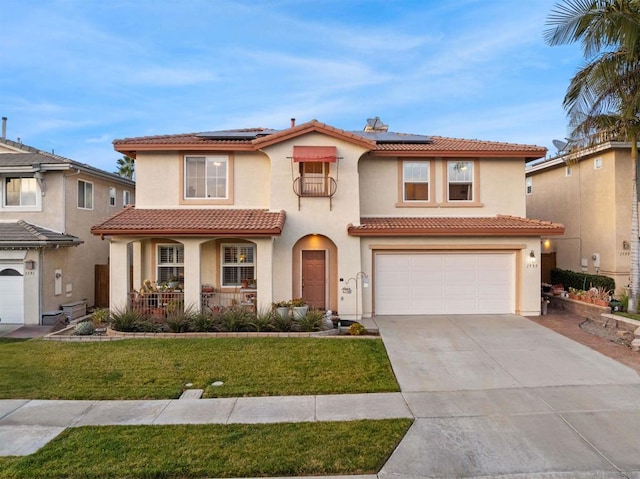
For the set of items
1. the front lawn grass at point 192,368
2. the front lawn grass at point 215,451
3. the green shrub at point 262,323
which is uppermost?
the green shrub at point 262,323

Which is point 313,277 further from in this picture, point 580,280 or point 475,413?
point 580,280

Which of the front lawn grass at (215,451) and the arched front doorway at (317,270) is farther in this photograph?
the arched front doorway at (317,270)

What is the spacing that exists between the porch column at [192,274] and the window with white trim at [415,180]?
7700mm

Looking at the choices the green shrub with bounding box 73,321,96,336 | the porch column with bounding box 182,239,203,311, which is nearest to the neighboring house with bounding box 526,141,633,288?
the porch column with bounding box 182,239,203,311

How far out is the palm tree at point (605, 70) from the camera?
431 inches

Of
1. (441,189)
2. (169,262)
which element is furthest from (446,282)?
(169,262)

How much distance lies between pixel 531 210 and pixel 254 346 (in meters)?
18.5

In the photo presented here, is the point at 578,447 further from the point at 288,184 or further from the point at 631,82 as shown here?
the point at 631,82

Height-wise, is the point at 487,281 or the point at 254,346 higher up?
the point at 487,281

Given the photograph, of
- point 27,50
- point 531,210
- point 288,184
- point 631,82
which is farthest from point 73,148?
point 631,82

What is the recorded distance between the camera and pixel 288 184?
13102mm

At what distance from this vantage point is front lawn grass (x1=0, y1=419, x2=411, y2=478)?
179 inches

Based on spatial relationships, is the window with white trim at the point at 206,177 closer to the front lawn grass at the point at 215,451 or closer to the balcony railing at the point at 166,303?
the balcony railing at the point at 166,303

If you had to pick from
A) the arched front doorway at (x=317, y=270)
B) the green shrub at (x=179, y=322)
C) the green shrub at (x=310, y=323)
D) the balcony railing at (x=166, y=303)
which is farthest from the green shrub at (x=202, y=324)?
the arched front doorway at (x=317, y=270)
